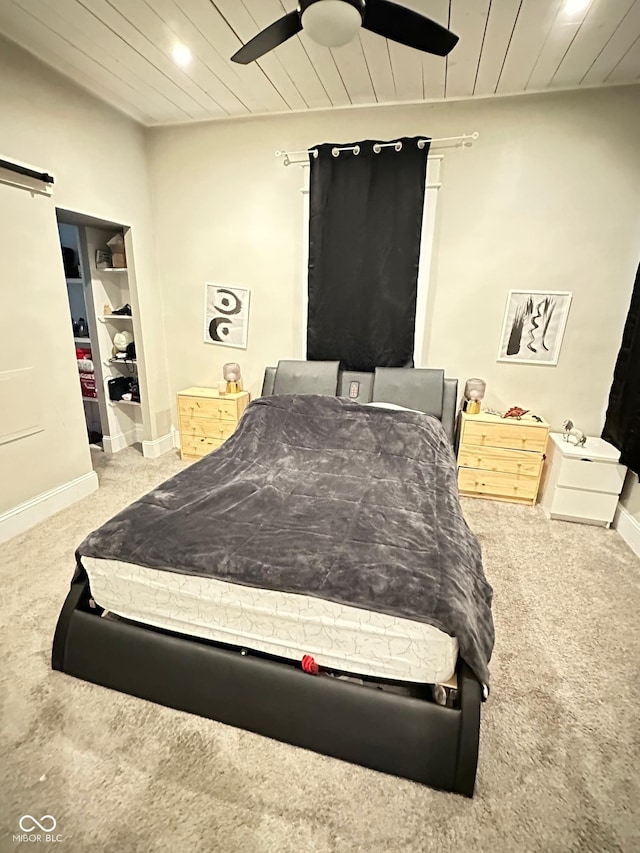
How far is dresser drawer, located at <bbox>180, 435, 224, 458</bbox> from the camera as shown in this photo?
11.6ft

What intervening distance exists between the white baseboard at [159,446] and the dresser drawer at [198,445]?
348mm

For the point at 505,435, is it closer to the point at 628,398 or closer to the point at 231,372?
the point at 628,398

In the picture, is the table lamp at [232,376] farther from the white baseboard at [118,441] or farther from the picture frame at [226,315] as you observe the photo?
the white baseboard at [118,441]

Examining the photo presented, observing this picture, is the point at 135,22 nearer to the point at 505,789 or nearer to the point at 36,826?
the point at 36,826

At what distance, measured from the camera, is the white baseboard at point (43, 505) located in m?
2.47

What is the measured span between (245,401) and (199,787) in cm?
272

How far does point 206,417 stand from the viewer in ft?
11.4

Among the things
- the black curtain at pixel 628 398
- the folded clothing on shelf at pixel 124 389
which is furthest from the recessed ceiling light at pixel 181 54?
the black curtain at pixel 628 398

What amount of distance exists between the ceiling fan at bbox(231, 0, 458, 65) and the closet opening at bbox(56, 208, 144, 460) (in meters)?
2.22

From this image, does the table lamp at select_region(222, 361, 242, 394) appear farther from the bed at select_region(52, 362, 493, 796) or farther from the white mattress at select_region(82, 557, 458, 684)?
the white mattress at select_region(82, 557, 458, 684)

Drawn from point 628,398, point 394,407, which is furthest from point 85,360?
point 628,398

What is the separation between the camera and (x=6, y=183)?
2.30m

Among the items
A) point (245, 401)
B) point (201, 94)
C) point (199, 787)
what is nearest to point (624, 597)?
point (199, 787)

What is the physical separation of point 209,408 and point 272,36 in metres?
2.42
